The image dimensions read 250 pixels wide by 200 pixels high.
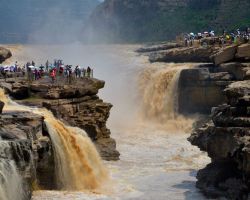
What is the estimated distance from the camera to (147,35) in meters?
102

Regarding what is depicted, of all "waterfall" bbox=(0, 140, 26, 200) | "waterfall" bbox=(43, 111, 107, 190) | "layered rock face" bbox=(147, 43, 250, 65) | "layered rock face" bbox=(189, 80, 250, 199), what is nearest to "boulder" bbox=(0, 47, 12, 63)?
"layered rock face" bbox=(147, 43, 250, 65)

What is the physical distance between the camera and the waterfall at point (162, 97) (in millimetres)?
Result: 49281

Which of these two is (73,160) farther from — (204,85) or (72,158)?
(204,85)

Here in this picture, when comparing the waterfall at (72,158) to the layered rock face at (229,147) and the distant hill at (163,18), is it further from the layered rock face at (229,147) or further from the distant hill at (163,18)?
the distant hill at (163,18)

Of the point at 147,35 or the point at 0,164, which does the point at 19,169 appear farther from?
the point at 147,35

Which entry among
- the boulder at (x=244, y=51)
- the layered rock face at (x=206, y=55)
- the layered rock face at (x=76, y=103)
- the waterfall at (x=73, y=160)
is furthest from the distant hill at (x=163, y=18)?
the waterfall at (x=73, y=160)

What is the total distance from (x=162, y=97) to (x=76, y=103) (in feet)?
51.8

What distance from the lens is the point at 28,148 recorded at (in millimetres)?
24594

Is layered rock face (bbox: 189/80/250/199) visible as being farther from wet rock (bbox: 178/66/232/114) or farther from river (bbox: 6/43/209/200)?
wet rock (bbox: 178/66/232/114)

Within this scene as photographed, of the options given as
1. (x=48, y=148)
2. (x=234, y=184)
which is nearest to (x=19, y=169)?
(x=48, y=148)

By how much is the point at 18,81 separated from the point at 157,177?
1022 cm

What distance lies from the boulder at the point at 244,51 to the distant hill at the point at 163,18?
39.8 meters

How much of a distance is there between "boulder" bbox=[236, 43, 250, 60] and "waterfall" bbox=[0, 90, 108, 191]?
700 inches

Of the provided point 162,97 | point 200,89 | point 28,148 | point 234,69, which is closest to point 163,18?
point 162,97
